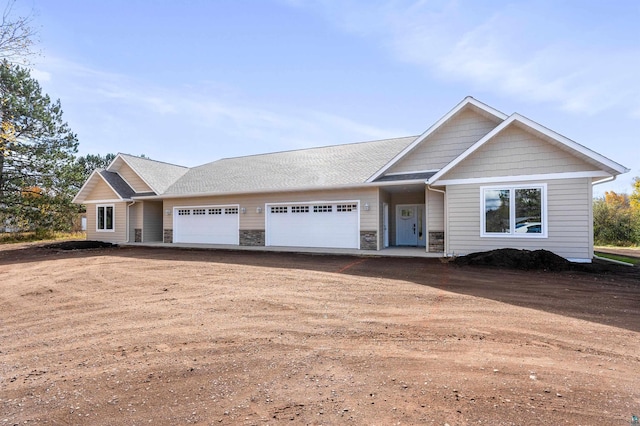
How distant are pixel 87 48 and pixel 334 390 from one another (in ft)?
48.1

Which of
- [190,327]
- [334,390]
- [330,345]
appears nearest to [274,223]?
[190,327]

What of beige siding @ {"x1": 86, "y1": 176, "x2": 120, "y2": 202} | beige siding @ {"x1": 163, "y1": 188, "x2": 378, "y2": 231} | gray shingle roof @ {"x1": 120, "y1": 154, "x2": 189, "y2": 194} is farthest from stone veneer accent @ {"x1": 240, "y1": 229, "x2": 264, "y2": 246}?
beige siding @ {"x1": 86, "y1": 176, "x2": 120, "y2": 202}

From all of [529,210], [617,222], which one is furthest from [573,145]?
[617,222]

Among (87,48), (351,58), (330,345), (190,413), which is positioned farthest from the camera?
(351,58)

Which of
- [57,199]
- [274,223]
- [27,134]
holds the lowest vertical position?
[274,223]

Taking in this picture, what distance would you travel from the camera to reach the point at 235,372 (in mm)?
3230

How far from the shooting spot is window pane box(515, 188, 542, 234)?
9789mm

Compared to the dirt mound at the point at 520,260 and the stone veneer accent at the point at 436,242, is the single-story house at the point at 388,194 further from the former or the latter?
the dirt mound at the point at 520,260

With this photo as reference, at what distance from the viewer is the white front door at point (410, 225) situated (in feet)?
50.2

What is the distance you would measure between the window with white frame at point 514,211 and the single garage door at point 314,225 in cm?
491

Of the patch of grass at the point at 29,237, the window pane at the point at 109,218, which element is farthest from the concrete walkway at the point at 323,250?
the patch of grass at the point at 29,237

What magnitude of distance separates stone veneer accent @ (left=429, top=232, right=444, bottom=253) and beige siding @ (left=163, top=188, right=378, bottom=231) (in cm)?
215

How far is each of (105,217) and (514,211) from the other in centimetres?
2072

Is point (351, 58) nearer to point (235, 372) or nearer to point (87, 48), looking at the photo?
point (87, 48)
